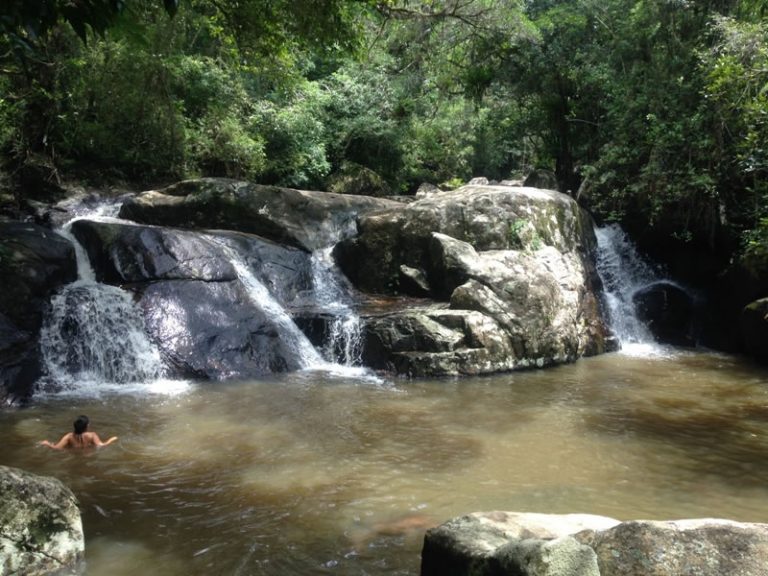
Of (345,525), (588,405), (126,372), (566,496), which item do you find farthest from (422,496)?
(126,372)

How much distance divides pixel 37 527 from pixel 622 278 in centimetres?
1337

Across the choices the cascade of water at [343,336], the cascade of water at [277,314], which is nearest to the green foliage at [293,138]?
the cascade of water at [277,314]

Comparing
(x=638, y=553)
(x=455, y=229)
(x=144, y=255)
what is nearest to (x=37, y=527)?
(x=638, y=553)

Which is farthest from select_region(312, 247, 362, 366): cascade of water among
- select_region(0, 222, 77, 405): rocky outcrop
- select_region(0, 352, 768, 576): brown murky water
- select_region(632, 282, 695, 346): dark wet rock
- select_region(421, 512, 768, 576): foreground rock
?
select_region(421, 512, 768, 576): foreground rock

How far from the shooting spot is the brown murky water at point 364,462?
455 cm

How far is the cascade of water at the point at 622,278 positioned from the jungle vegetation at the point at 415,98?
0.62 metres

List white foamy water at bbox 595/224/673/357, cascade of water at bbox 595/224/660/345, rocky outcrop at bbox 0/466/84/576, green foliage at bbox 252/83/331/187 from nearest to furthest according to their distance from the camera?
rocky outcrop at bbox 0/466/84/576 < white foamy water at bbox 595/224/673/357 < cascade of water at bbox 595/224/660/345 < green foliage at bbox 252/83/331/187

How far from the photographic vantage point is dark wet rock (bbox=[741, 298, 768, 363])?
36.2ft

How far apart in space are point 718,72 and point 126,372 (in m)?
10.4

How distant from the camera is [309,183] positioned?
19.8 metres

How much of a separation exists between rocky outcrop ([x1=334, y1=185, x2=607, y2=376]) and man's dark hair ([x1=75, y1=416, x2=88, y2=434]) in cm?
491

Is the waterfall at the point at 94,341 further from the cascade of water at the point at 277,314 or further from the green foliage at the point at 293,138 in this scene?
the green foliage at the point at 293,138

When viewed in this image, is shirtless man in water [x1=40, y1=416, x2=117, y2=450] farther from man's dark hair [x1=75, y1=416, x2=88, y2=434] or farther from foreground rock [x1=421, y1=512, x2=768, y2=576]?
foreground rock [x1=421, y1=512, x2=768, y2=576]

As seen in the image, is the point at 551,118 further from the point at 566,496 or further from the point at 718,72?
the point at 566,496
